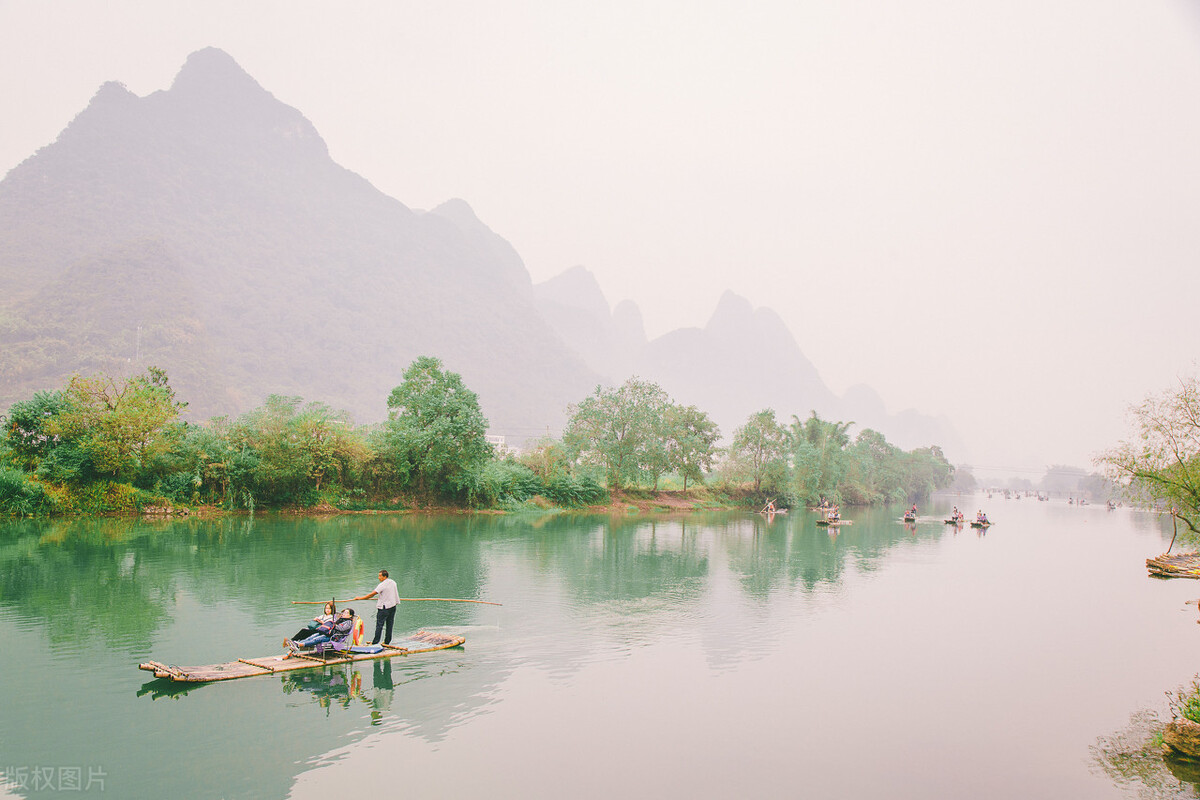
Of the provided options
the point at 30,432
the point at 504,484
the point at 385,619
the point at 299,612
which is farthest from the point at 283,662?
the point at 504,484

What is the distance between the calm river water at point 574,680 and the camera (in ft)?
38.7

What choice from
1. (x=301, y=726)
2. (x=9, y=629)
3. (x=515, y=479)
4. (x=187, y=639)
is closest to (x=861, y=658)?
(x=301, y=726)

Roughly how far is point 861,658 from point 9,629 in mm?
23064

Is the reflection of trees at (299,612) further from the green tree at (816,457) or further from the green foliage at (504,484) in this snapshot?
the green tree at (816,457)

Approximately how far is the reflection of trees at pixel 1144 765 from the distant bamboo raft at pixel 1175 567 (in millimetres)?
29827

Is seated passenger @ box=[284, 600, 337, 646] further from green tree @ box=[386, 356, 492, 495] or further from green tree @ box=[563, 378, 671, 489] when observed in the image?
green tree @ box=[563, 378, 671, 489]

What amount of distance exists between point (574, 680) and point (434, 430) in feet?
137

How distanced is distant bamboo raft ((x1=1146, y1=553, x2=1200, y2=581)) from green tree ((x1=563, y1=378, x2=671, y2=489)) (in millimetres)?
44251

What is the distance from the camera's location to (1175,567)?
3856 cm

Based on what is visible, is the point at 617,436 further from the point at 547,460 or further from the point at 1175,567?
the point at 1175,567

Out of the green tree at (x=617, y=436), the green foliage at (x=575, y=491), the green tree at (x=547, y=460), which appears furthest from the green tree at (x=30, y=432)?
the green tree at (x=617, y=436)

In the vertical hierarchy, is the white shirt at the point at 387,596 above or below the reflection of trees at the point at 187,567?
above

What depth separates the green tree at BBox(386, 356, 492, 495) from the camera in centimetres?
5634

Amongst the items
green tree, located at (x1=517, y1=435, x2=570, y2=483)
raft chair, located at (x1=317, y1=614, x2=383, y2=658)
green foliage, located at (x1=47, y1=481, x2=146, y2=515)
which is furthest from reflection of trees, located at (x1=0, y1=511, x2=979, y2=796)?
green tree, located at (x1=517, y1=435, x2=570, y2=483)
